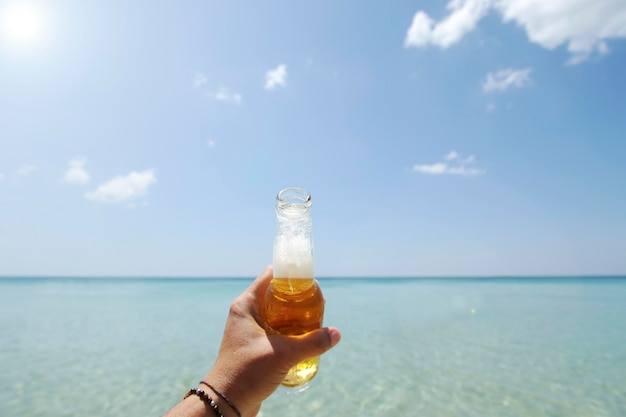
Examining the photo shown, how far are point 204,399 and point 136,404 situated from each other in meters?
4.92

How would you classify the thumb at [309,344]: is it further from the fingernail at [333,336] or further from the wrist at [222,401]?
the wrist at [222,401]

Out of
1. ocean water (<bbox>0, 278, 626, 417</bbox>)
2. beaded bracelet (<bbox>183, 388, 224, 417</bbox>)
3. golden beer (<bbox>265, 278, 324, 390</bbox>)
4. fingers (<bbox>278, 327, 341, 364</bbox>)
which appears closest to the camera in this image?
beaded bracelet (<bbox>183, 388, 224, 417</bbox>)

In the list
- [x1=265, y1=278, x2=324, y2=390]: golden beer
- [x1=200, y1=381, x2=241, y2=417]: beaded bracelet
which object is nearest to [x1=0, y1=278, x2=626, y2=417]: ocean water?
[x1=265, y1=278, x2=324, y2=390]: golden beer

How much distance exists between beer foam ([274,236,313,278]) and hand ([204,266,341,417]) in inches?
10.2

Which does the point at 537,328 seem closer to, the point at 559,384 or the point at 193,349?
the point at 559,384

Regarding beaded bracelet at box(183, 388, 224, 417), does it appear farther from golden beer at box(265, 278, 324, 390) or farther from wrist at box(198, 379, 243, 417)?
golden beer at box(265, 278, 324, 390)

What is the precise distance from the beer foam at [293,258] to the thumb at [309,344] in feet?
0.86

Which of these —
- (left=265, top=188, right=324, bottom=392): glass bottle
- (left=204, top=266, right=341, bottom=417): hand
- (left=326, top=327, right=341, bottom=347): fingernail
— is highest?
(left=265, top=188, right=324, bottom=392): glass bottle

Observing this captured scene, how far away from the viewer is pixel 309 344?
Answer: 1.51 meters

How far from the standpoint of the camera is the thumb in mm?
1498

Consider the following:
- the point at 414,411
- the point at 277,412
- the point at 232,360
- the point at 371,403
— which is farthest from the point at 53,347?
the point at 232,360

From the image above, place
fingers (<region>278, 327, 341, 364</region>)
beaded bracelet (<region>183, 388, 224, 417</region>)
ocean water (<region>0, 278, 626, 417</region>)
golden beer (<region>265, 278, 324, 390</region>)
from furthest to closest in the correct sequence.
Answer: ocean water (<region>0, 278, 626, 417</region>) → golden beer (<region>265, 278, 324, 390</region>) → fingers (<region>278, 327, 341, 364</region>) → beaded bracelet (<region>183, 388, 224, 417</region>)

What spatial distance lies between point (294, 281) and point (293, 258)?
0.34 feet

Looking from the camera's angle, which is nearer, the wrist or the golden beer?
the wrist
